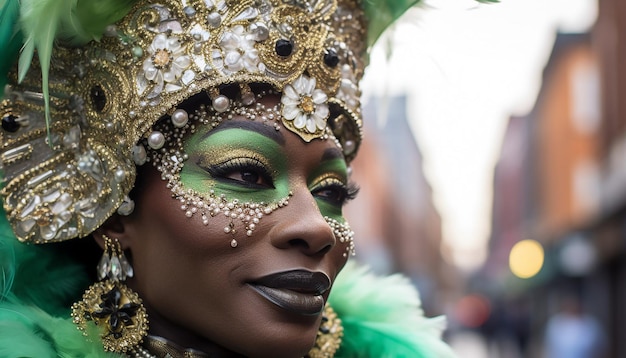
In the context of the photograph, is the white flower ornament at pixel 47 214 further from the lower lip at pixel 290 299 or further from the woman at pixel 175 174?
the lower lip at pixel 290 299

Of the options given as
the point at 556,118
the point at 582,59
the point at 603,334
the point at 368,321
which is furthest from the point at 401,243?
the point at 368,321

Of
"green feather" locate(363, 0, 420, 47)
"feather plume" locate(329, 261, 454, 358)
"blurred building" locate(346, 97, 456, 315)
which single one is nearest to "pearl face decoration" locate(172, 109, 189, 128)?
"green feather" locate(363, 0, 420, 47)

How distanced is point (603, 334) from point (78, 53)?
16.5 metres

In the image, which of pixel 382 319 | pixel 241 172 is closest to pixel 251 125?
pixel 241 172

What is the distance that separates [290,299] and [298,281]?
5cm

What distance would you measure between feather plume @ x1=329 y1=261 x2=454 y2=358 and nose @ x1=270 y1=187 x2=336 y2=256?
722 millimetres

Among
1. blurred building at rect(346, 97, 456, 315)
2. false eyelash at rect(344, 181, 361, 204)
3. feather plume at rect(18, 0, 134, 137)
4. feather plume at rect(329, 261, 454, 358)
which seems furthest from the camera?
blurred building at rect(346, 97, 456, 315)

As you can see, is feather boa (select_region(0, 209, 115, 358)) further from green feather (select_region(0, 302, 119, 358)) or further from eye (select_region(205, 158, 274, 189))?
eye (select_region(205, 158, 274, 189))

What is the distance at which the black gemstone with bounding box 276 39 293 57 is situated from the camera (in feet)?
7.68

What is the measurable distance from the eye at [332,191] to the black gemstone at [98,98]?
656 mm

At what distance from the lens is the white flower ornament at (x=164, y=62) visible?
7.51 feet

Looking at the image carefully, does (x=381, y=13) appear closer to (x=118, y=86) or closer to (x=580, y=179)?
(x=118, y=86)

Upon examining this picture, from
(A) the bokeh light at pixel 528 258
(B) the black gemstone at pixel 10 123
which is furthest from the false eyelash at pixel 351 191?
(A) the bokeh light at pixel 528 258

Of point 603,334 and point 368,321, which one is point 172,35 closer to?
point 368,321
